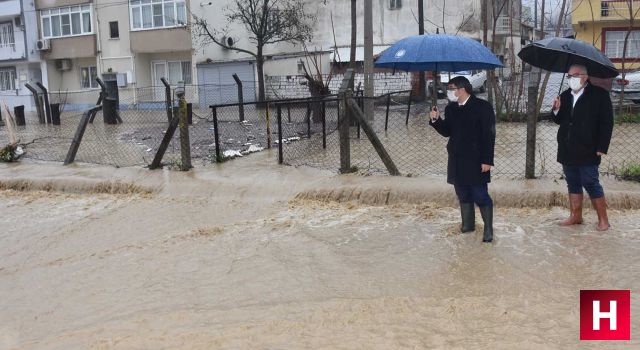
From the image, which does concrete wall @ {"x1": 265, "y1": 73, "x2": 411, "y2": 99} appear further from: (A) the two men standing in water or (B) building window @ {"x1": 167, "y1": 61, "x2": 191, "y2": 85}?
(A) the two men standing in water

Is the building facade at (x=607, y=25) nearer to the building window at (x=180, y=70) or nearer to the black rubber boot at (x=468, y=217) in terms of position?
the building window at (x=180, y=70)

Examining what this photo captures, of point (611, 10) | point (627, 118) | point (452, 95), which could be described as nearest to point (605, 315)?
point (452, 95)

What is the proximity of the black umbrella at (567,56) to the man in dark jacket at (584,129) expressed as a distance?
123 millimetres

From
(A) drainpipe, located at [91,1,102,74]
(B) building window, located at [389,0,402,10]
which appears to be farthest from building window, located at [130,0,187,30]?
(B) building window, located at [389,0,402,10]

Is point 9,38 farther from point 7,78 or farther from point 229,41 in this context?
point 229,41

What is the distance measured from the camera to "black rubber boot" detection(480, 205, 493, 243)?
600cm

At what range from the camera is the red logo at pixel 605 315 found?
407cm

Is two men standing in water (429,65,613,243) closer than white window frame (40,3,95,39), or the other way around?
two men standing in water (429,65,613,243)

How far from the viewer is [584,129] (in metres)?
5.88

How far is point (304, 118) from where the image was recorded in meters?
17.0

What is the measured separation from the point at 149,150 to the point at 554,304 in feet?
33.4

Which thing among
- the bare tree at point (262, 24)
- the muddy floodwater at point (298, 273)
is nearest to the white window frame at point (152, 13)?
the bare tree at point (262, 24)

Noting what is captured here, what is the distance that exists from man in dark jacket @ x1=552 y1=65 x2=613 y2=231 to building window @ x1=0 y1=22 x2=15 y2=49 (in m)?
39.5

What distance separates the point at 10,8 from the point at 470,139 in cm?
3880
